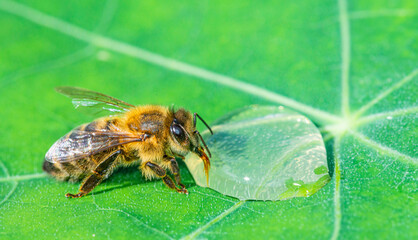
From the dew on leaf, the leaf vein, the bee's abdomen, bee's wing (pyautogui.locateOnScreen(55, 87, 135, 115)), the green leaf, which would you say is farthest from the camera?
the leaf vein

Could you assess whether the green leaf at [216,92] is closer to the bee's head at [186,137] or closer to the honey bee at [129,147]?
the honey bee at [129,147]

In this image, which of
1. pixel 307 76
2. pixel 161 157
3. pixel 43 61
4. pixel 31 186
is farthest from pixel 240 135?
pixel 43 61

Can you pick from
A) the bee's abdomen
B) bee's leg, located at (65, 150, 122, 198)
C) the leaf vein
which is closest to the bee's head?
bee's leg, located at (65, 150, 122, 198)

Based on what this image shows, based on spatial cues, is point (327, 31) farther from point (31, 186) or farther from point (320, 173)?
point (31, 186)

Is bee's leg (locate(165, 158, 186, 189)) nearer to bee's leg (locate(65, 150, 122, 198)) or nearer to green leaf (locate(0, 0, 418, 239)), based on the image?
green leaf (locate(0, 0, 418, 239))

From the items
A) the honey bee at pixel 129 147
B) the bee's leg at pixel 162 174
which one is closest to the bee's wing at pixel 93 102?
the honey bee at pixel 129 147

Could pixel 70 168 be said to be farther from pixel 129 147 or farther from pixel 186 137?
pixel 186 137
